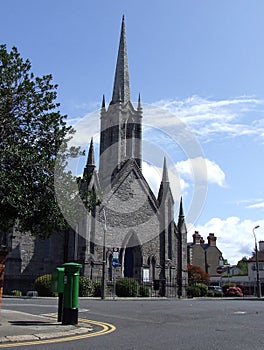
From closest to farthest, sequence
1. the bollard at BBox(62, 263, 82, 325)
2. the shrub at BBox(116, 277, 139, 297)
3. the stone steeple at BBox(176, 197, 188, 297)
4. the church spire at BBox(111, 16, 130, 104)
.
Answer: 1. the bollard at BBox(62, 263, 82, 325)
2. the shrub at BBox(116, 277, 139, 297)
3. the stone steeple at BBox(176, 197, 188, 297)
4. the church spire at BBox(111, 16, 130, 104)

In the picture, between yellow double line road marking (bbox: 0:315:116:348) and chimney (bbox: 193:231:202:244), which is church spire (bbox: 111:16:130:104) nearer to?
yellow double line road marking (bbox: 0:315:116:348)

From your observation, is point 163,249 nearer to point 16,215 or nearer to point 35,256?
point 35,256

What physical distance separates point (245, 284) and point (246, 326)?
54.6 m

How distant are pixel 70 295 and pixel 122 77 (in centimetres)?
4174

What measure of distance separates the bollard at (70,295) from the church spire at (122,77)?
37.1 metres

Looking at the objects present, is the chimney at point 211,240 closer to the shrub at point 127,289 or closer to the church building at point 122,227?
the church building at point 122,227

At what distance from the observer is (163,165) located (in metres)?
46.5

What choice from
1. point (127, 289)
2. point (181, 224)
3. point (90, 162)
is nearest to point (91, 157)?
point (90, 162)

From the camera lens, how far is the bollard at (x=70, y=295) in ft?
36.8

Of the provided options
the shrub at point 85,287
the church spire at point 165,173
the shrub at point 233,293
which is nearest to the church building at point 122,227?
the church spire at point 165,173

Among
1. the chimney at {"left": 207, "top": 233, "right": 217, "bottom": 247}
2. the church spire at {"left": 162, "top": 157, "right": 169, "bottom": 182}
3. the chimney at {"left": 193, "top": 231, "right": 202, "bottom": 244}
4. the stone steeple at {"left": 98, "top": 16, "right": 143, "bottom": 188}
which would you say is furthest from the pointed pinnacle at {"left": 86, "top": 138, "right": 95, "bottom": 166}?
the chimney at {"left": 207, "top": 233, "right": 217, "bottom": 247}

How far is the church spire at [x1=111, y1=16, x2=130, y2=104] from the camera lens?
48.4 m

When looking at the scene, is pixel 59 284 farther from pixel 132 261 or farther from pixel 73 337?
pixel 132 261

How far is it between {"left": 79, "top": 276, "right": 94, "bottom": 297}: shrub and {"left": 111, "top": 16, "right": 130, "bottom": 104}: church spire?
22596 millimetres
